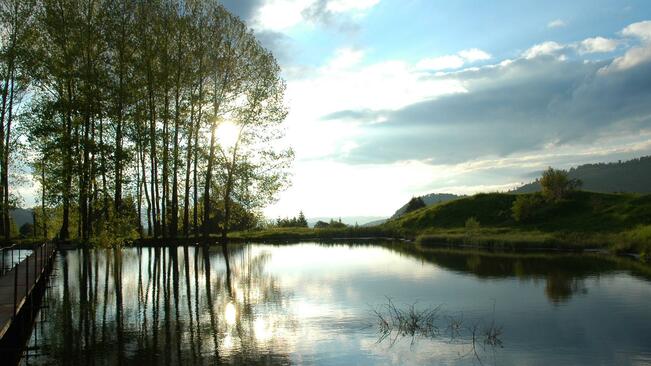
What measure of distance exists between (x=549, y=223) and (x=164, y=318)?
5109 cm

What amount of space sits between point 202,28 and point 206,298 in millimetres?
31424

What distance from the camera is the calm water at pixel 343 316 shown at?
1197 cm

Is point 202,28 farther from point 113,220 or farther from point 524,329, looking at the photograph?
point 524,329

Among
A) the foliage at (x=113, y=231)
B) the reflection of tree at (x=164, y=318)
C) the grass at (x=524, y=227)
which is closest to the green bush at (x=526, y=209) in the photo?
the grass at (x=524, y=227)

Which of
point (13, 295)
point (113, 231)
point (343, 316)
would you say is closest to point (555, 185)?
point (113, 231)

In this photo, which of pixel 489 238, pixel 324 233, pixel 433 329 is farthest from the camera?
pixel 324 233

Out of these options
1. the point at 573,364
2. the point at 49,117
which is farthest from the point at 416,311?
the point at 49,117

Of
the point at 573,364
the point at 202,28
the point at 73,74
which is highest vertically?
the point at 202,28

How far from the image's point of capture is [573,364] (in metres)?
11.1

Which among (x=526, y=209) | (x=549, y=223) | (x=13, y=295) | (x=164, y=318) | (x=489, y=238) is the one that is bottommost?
(x=164, y=318)

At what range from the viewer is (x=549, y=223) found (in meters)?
58.8

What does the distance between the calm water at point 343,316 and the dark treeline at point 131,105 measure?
28.9 ft

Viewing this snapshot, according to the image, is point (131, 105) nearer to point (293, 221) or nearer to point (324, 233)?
point (324, 233)

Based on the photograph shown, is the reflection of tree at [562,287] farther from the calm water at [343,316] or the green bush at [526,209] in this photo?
the green bush at [526,209]
